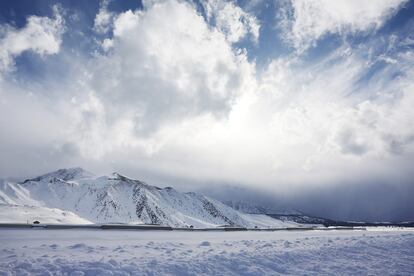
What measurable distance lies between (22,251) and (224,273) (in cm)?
1003

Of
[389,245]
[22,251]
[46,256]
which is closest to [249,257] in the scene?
[46,256]

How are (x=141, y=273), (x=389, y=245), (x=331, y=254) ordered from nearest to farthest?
(x=141, y=273) < (x=331, y=254) < (x=389, y=245)

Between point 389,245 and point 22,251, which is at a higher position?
point 389,245

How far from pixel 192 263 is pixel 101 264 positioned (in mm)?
3922

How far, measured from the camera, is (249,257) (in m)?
16.7

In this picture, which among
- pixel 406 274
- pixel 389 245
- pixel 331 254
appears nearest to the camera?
pixel 406 274

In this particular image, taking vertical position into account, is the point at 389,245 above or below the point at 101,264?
above

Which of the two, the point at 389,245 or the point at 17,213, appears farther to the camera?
the point at 17,213

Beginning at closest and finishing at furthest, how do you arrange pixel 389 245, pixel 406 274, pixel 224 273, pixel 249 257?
pixel 224 273, pixel 406 274, pixel 249 257, pixel 389 245

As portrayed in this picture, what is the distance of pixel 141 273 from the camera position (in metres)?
13.0

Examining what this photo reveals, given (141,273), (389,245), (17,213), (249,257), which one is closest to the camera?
(141,273)

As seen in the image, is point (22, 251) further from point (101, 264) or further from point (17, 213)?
point (17, 213)

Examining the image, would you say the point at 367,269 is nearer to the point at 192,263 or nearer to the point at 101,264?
the point at 192,263

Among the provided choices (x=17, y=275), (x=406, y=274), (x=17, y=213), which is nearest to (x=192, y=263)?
(x=17, y=275)
